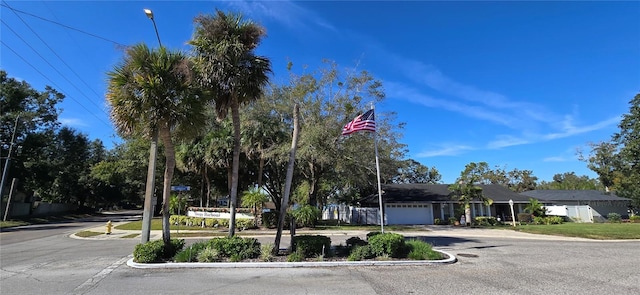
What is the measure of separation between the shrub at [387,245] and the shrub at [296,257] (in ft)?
7.57

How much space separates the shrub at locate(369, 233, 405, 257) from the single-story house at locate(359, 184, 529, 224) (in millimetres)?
22276

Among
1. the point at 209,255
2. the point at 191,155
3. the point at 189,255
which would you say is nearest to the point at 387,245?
the point at 209,255

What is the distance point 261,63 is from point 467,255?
32.9 ft

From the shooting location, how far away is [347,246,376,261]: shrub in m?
10.9

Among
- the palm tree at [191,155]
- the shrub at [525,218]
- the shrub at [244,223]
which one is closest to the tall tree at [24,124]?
the palm tree at [191,155]

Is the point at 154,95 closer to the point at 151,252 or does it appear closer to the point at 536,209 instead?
the point at 151,252

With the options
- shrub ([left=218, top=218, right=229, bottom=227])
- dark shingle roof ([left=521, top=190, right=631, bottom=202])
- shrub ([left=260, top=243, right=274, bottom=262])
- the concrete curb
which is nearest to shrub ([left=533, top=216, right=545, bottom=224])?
dark shingle roof ([left=521, top=190, right=631, bottom=202])

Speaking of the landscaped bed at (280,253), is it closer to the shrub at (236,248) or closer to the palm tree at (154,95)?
the shrub at (236,248)

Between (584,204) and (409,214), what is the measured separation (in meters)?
24.7

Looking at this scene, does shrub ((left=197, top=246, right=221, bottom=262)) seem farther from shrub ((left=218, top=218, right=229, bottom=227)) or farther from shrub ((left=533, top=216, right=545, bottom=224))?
shrub ((left=533, top=216, right=545, bottom=224))

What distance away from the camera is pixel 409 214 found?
35562 millimetres

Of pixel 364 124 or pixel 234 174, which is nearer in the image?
pixel 234 174

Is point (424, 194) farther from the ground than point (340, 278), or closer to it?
farther from the ground

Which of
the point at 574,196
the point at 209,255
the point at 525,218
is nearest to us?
the point at 209,255
